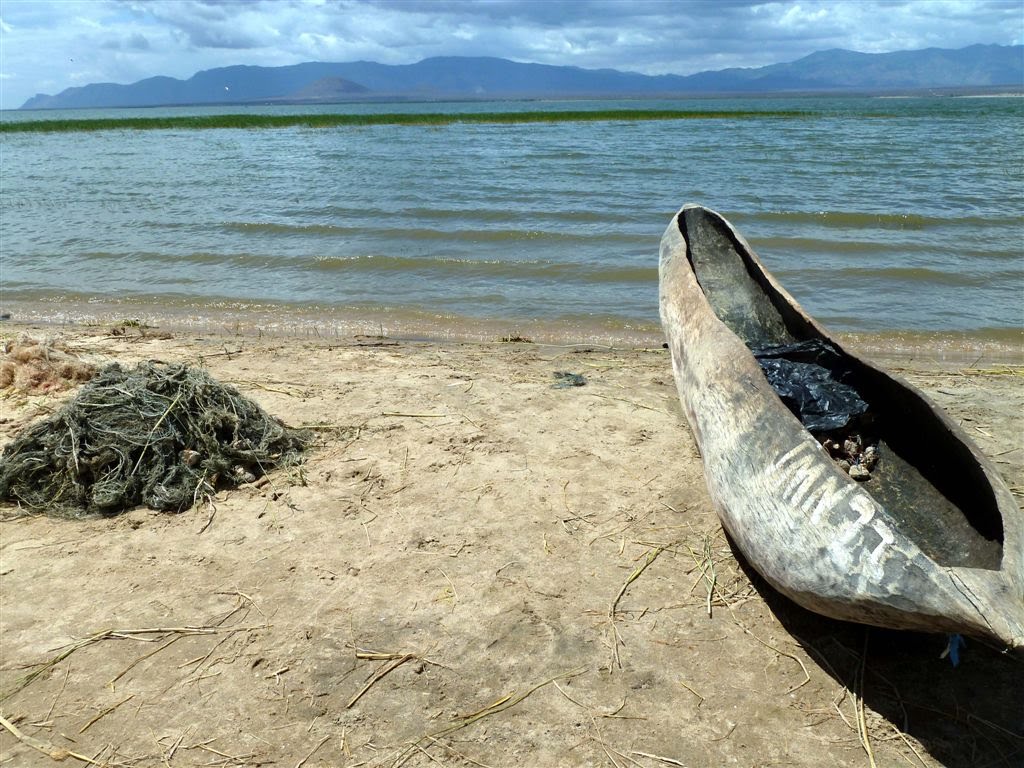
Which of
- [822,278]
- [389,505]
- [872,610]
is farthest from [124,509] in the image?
[822,278]

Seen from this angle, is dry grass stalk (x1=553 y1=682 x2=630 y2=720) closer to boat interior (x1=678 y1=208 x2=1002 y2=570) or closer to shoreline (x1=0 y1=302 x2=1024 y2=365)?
boat interior (x1=678 y1=208 x2=1002 y2=570)

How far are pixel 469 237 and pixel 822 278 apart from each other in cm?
504

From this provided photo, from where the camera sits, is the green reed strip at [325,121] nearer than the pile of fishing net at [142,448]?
No

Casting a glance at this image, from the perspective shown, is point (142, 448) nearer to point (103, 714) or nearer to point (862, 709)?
point (103, 714)

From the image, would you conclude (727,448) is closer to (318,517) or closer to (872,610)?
(872,610)

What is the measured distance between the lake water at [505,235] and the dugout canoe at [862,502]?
362 centimetres

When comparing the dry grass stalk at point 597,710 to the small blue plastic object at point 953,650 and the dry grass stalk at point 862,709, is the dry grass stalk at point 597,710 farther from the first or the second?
the small blue plastic object at point 953,650

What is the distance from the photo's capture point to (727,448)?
133 inches

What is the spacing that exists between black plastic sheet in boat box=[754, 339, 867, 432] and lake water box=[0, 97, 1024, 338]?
9.49 feet

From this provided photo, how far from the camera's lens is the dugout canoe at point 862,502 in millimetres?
2371

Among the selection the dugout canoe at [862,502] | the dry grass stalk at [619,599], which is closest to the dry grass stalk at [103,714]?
the dry grass stalk at [619,599]

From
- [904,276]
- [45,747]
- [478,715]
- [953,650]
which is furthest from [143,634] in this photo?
[904,276]

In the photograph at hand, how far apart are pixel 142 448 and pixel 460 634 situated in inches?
89.3

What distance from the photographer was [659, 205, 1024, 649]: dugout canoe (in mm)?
2371
